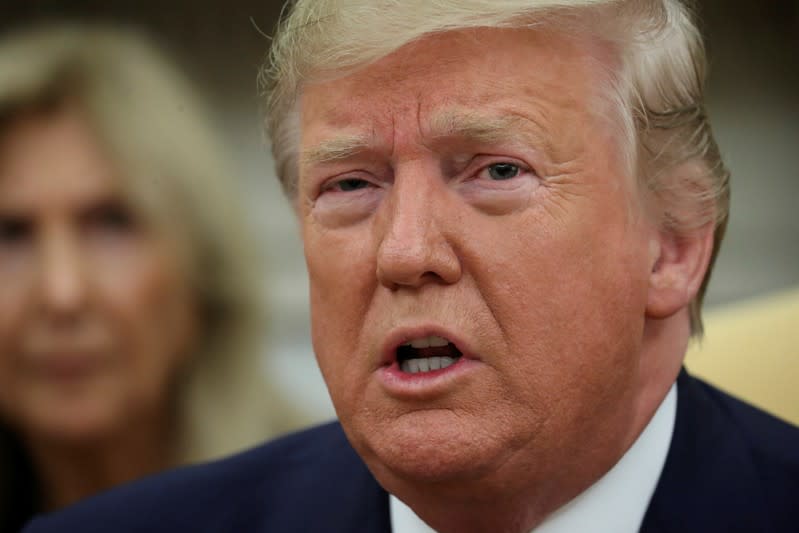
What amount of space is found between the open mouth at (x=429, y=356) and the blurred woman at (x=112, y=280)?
1.79 m

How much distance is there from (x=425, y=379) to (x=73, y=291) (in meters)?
1.86

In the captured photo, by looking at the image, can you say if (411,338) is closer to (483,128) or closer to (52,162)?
(483,128)

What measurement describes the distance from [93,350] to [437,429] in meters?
1.86

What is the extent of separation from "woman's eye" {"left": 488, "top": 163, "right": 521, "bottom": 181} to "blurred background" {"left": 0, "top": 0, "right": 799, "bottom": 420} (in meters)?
1.90

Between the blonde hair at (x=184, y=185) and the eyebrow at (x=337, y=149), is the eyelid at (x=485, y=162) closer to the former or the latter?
the eyebrow at (x=337, y=149)

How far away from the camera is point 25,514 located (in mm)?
3631

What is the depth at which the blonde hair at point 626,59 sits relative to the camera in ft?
5.72

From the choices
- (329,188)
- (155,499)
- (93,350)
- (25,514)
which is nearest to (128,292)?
(93,350)

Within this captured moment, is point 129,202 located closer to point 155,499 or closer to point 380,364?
point 155,499

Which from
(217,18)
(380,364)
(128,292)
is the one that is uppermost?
(217,18)

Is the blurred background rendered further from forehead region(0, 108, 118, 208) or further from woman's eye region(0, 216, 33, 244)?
woman's eye region(0, 216, 33, 244)

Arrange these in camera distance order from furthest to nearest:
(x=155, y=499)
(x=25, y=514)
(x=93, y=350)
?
1. (x=25, y=514)
2. (x=93, y=350)
3. (x=155, y=499)

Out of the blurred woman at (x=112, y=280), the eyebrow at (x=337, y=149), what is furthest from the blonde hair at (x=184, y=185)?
the eyebrow at (x=337, y=149)

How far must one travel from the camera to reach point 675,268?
1923 mm
